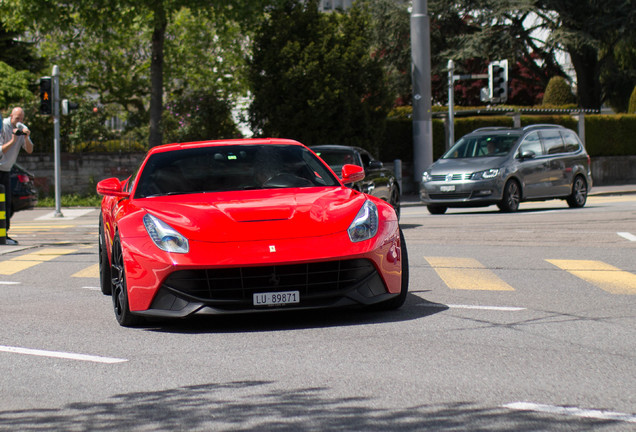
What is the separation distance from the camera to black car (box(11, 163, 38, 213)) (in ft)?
72.5

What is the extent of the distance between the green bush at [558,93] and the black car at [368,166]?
109ft

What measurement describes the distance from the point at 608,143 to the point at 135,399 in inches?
1412

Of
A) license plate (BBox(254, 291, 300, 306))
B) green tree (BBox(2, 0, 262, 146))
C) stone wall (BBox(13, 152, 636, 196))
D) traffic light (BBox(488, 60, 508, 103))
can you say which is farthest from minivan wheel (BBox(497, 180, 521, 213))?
license plate (BBox(254, 291, 300, 306))

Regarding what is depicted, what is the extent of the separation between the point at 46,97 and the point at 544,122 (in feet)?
58.9

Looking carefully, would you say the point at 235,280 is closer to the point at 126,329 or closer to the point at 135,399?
the point at 126,329

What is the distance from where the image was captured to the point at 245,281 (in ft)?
24.0

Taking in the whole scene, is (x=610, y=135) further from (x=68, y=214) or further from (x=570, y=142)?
(x=68, y=214)

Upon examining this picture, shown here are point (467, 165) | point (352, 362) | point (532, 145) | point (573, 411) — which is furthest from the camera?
point (532, 145)

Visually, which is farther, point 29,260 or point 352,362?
point 29,260

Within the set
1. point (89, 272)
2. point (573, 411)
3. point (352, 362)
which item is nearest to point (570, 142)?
point (89, 272)

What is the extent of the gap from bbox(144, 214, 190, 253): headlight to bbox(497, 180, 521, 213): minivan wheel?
14047 millimetres

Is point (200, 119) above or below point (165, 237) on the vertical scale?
above

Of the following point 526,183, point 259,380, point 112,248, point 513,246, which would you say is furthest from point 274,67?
point 259,380

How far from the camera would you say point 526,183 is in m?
21.4
